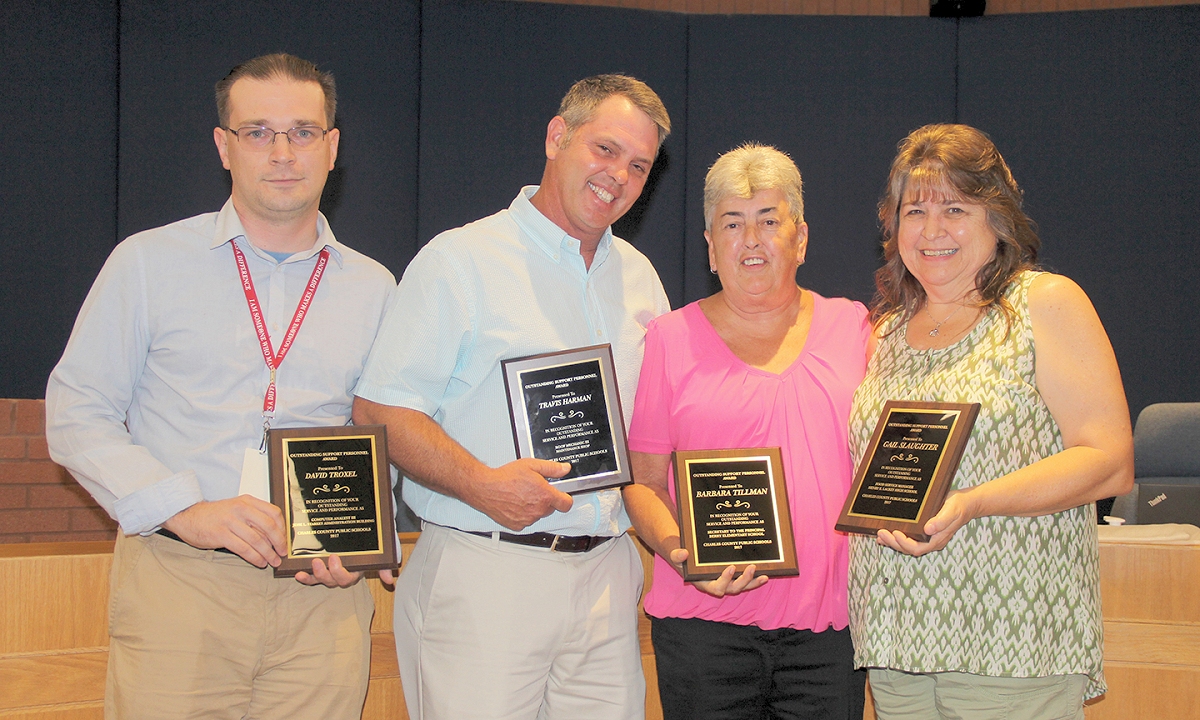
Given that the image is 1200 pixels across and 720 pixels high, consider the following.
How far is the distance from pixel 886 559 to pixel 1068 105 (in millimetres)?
4255

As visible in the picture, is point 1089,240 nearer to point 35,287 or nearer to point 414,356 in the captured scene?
point 414,356

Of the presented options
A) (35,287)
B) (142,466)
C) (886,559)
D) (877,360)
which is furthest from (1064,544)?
(35,287)

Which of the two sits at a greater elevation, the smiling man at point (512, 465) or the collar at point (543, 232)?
the collar at point (543, 232)

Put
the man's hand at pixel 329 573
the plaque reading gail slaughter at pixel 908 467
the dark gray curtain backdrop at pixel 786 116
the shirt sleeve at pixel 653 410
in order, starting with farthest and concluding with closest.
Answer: the dark gray curtain backdrop at pixel 786 116 < the shirt sleeve at pixel 653 410 < the man's hand at pixel 329 573 < the plaque reading gail slaughter at pixel 908 467

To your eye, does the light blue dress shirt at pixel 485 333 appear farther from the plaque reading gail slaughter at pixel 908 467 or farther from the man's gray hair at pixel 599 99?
the plaque reading gail slaughter at pixel 908 467

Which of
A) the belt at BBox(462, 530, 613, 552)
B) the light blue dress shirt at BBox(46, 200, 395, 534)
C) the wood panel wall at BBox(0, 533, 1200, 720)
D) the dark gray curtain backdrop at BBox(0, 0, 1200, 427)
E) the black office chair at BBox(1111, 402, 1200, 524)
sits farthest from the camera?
the dark gray curtain backdrop at BBox(0, 0, 1200, 427)

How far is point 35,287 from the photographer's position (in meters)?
4.61

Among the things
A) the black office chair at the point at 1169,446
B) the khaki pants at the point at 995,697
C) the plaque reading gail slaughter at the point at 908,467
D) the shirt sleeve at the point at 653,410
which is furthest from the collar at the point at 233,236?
the black office chair at the point at 1169,446

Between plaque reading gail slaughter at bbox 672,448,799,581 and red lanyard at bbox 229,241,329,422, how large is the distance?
3.23 feet

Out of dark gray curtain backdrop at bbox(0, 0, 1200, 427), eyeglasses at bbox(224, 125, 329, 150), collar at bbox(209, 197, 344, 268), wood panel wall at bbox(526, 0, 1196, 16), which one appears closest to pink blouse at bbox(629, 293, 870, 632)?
collar at bbox(209, 197, 344, 268)

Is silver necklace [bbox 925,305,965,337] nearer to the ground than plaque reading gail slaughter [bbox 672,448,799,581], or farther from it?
farther from it

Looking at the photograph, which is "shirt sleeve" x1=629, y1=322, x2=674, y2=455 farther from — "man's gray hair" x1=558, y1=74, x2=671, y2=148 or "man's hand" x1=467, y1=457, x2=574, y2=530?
"man's gray hair" x1=558, y1=74, x2=671, y2=148

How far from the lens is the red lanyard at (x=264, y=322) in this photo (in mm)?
2234

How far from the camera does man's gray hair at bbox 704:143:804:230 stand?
8.24ft
